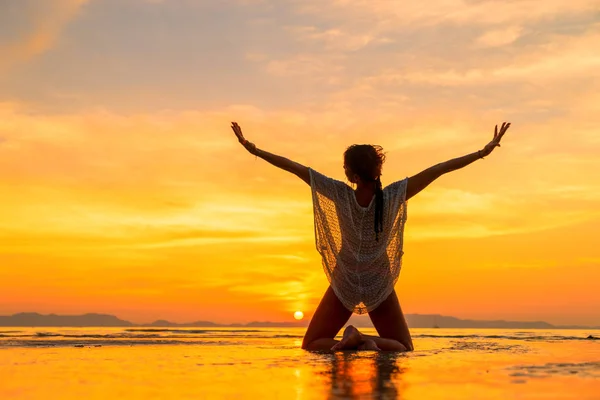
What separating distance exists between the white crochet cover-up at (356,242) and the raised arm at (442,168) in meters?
0.12

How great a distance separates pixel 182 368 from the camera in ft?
18.9

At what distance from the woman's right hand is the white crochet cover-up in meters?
0.78

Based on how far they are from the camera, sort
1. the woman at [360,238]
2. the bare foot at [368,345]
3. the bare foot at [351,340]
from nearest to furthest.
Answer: the bare foot at [351,340] → the bare foot at [368,345] → the woman at [360,238]

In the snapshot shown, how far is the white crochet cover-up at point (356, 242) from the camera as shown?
8242mm

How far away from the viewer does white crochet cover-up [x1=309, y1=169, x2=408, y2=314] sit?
27.0ft

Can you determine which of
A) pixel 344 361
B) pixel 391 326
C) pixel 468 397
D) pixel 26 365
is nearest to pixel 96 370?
pixel 26 365

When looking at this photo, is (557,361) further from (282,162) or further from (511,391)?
(282,162)

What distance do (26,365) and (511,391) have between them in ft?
14.6

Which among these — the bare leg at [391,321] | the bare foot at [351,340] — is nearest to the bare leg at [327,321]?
the bare leg at [391,321]

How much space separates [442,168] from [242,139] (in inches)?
95.6

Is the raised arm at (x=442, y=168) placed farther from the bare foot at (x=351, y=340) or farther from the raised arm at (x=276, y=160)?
the bare foot at (x=351, y=340)

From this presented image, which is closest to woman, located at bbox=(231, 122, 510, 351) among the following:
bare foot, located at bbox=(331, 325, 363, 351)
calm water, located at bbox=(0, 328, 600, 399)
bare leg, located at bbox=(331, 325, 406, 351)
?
bare leg, located at bbox=(331, 325, 406, 351)

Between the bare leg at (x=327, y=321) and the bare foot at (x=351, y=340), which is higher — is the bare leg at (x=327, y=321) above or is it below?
above

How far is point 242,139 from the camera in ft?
27.2
